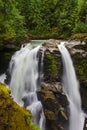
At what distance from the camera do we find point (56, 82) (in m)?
19.6

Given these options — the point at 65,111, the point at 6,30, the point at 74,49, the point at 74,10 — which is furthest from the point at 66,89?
the point at 74,10

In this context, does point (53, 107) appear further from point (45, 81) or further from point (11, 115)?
point (11, 115)

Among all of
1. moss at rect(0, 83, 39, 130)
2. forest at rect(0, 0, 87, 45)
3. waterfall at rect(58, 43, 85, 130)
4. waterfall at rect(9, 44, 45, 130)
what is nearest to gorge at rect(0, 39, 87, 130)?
waterfall at rect(9, 44, 45, 130)

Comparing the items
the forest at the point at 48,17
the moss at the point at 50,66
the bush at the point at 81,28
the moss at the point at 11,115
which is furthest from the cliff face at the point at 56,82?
the forest at the point at 48,17

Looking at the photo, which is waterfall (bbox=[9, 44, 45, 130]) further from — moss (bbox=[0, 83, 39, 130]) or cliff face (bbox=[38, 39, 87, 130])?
moss (bbox=[0, 83, 39, 130])

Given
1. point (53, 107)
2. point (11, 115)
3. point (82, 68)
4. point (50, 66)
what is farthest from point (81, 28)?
point (11, 115)

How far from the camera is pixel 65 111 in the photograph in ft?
61.6

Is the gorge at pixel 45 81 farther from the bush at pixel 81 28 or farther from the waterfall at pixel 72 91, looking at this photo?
the bush at pixel 81 28

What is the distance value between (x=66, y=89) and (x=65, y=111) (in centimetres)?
203

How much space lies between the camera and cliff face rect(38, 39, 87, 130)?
1794cm

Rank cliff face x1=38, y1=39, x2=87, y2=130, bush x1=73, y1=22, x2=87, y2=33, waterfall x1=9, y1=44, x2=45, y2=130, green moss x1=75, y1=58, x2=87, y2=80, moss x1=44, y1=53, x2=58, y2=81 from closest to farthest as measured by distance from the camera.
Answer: cliff face x1=38, y1=39, x2=87, y2=130, waterfall x1=9, y1=44, x2=45, y2=130, moss x1=44, y1=53, x2=58, y2=81, green moss x1=75, y1=58, x2=87, y2=80, bush x1=73, y1=22, x2=87, y2=33

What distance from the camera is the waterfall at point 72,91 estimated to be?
19.3 m

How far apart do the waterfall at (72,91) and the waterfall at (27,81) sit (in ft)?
6.05

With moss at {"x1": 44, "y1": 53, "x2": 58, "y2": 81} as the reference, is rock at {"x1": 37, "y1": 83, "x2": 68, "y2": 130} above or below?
below
